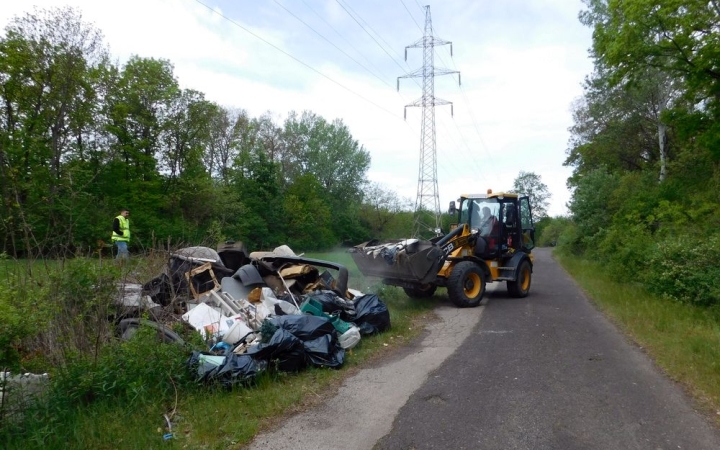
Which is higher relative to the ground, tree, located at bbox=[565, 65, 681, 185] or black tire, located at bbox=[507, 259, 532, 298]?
tree, located at bbox=[565, 65, 681, 185]

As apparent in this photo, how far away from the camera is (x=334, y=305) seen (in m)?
7.79

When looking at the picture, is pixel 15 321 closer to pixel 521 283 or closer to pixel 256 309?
pixel 256 309

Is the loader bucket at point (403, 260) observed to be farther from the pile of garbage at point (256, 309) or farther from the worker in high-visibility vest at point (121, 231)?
the worker in high-visibility vest at point (121, 231)

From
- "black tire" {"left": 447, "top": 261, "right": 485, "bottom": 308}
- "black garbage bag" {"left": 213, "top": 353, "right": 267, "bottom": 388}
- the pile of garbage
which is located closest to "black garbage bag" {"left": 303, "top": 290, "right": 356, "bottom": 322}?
the pile of garbage

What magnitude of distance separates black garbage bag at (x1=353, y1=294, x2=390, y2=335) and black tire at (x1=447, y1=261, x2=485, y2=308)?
9.54 ft

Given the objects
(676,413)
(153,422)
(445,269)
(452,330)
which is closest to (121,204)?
(445,269)

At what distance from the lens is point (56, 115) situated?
24.8 m

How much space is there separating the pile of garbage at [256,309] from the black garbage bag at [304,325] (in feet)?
0.04

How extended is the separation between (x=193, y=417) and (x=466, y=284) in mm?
7615

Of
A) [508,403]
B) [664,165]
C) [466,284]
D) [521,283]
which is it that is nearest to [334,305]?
[508,403]

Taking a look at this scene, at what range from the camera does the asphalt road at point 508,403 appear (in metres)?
4.16

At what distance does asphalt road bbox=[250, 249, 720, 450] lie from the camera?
416 centimetres

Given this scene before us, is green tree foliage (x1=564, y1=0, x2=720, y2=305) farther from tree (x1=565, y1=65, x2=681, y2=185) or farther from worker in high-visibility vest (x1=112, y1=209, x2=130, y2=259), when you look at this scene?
worker in high-visibility vest (x1=112, y1=209, x2=130, y2=259)

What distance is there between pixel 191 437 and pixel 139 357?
4.04 feet
